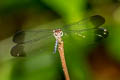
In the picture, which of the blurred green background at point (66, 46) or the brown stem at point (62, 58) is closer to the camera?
the brown stem at point (62, 58)

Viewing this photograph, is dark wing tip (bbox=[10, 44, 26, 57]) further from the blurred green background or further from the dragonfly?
the blurred green background

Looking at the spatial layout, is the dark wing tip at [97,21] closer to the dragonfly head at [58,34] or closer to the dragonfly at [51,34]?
the dragonfly at [51,34]

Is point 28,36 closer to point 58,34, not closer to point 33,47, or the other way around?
point 33,47

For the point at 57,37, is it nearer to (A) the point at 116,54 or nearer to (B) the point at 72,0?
(B) the point at 72,0

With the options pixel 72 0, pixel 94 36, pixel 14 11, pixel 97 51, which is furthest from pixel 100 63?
pixel 14 11

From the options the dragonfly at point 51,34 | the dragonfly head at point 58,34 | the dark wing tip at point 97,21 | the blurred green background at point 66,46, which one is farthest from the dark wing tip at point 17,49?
the dark wing tip at point 97,21

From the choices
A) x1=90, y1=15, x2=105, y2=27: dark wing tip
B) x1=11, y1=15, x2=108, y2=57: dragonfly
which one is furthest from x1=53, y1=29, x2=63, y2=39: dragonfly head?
x1=90, y1=15, x2=105, y2=27: dark wing tip
